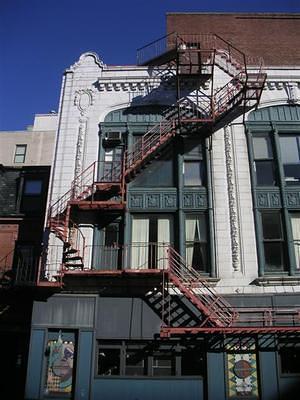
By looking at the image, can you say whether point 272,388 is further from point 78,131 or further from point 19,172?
point 19,172

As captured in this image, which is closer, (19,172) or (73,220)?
(73,220)

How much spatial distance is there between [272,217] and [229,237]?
6.82 ft

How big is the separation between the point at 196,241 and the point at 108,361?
18.9 feet

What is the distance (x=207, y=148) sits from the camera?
19297 millimetres

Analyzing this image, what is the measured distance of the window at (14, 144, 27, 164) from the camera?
37.9 metres

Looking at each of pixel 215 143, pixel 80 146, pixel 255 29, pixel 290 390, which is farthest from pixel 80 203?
pixel 255 29

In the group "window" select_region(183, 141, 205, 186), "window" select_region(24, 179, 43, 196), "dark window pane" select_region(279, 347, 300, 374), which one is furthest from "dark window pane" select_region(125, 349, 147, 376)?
"window" select_region(24, 179, 43, 196)

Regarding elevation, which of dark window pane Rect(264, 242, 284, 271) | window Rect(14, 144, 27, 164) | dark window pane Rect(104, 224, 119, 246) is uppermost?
window Rect(14, 144, 27, 164)

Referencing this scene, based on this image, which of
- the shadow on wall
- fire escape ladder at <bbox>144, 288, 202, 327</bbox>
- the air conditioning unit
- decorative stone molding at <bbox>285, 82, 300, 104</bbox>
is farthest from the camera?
decorative stone molding at <bbox>285, 82, 300, 104</bbox>

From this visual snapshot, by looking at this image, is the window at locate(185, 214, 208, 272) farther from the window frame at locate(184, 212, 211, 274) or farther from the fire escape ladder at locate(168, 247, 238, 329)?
the fire escape ladder at locate(168, 247, 238, 329)

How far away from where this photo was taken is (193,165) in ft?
63.2

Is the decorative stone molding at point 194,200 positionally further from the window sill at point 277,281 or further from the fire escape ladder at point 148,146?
the window sill at point 277,281

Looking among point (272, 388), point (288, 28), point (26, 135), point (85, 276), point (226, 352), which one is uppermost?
point (288, 28)

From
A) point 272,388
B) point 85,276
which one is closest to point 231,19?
point 85,276
